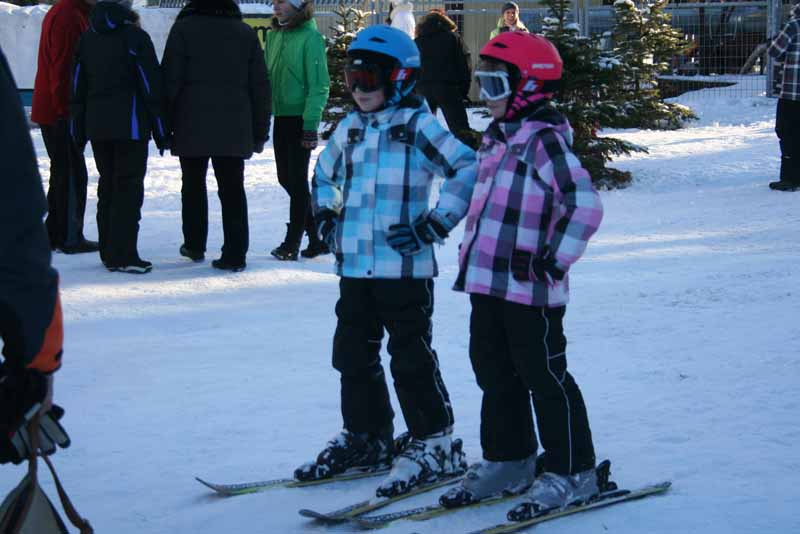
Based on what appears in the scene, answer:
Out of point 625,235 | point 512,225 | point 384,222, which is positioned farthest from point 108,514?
point 625,235

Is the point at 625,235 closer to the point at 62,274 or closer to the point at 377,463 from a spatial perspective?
the point at 62,274

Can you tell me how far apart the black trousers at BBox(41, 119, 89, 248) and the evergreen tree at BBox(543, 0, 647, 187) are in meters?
5.10

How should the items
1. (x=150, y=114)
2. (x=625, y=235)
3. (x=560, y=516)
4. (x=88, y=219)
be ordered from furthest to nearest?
(x=88, y=219)
(x=625, y=235)
(x=150, y=114)
(x=560, y=516)

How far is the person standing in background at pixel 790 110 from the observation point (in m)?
11.7

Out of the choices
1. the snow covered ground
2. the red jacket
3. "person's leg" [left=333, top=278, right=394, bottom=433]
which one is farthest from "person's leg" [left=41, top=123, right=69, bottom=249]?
"person's leg" [left=333, top=278, right=394, bottom=433]

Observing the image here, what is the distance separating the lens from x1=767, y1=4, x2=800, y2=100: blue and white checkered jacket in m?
11.7

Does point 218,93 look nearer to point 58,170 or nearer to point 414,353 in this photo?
point 58,170

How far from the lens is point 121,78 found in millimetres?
8109

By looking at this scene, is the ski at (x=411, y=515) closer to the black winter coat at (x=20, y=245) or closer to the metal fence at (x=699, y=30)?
the black winter coat at (x=20, y=245)

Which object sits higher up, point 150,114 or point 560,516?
point 150,114

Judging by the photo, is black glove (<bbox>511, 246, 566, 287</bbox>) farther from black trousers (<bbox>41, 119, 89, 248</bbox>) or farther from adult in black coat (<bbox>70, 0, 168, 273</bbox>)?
black trousers (<bbox>41, 119, 89, 248</bbox>)

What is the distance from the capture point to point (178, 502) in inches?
173

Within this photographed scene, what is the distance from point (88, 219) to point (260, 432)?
648cm

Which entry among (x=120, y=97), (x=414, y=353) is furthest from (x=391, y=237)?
(x=120, y=97)
